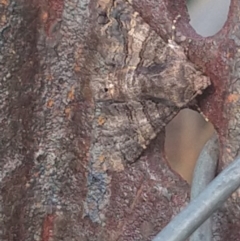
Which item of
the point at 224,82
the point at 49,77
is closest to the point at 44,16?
the point at 49,77

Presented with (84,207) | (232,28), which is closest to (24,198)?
(84,207)

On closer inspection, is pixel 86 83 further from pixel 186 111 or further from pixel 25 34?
pixel 186 111

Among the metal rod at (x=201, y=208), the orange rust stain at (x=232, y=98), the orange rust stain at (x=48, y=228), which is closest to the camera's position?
the metal rod at (x=201, y=208)

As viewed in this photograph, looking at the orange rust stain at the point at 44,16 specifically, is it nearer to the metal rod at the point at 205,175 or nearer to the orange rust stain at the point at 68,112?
the orange rust stain at the point at 68,112

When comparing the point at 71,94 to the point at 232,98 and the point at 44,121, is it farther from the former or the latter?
the point at 232,98

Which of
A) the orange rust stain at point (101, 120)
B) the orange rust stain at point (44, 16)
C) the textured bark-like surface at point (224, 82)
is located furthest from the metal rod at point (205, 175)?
the orange rust stain at point (44, 16)

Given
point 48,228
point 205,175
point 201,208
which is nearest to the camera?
point 201,208

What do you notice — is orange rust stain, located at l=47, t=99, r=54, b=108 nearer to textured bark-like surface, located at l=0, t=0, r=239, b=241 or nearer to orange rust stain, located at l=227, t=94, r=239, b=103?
textured bark-like surface, located at l=0, t=0, r=239, b=241

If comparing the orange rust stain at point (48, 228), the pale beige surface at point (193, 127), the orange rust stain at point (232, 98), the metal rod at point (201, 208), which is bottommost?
the orange rust stain at point (48, 228)

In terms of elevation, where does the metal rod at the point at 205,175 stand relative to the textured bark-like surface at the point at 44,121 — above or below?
above
